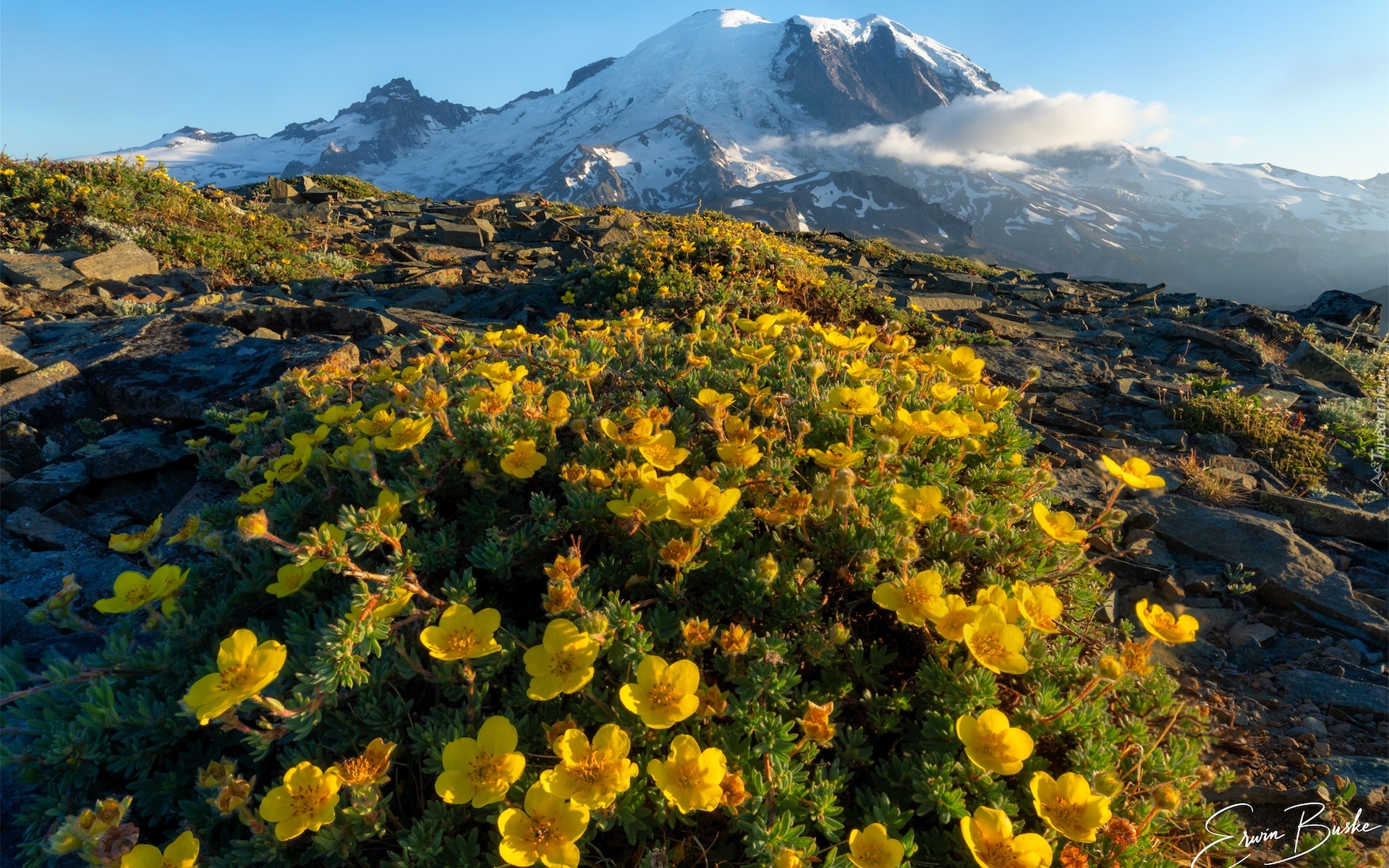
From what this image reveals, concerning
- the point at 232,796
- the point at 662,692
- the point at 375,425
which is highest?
the point at 375,425

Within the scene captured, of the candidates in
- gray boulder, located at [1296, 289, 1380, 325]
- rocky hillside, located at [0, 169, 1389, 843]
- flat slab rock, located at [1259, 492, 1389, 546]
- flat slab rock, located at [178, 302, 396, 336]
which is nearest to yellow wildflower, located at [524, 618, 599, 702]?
rocky hillside, located at [0, 169, 1389, 843]

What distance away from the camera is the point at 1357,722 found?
9.07ft

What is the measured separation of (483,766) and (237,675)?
730 mm

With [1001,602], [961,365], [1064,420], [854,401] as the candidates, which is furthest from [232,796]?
[1064,420]

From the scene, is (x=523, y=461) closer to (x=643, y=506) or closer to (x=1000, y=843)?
(x=643, y=506)

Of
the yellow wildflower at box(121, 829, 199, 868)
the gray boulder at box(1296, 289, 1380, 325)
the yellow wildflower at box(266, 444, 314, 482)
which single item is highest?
the gray boulder at box(1296, 289, 1380, 325)

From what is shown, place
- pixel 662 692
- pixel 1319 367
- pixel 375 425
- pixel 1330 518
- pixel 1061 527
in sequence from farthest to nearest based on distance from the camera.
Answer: pixel 1319 367
pixel 1330 518
pixel 375 425
pixel 1061 527
pixel 662 692

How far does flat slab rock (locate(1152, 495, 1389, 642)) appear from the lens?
3436 mm

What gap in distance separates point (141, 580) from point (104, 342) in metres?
4.67

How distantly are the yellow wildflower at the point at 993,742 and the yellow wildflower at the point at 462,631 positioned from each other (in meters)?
1.44

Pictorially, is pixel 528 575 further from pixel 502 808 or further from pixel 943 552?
pixel 943 552

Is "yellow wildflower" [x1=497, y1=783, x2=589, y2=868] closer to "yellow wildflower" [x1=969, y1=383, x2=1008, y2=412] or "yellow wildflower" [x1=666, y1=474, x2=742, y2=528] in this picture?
"yellow wildflower" [x1=666, y1=474, x2=742, y2=528]

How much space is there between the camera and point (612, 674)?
82.7 inches

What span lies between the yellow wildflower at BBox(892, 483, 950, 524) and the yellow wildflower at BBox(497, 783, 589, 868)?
152 centimetres
